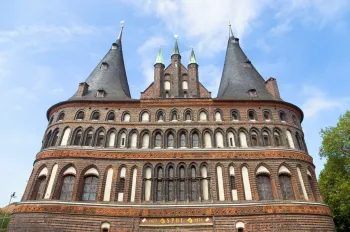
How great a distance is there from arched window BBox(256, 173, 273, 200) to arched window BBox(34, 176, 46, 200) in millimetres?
13714

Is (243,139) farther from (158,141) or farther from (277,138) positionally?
(158,141)

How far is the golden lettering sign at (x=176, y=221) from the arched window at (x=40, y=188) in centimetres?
659

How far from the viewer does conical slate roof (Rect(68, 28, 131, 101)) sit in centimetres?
1934

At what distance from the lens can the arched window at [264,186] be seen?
49.2 ft

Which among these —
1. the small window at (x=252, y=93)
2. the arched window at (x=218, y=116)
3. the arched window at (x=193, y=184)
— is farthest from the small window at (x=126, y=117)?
the small window at (x=252, y=93)

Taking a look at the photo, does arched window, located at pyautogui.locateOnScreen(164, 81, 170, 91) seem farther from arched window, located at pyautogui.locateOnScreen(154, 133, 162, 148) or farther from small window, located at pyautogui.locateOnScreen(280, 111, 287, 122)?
small window, located at pyautogui.locateOnScreen(280, 111, 287, 122)

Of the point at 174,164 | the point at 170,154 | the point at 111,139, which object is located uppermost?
the point at 111,139

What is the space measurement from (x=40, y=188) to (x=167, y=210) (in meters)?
8.52

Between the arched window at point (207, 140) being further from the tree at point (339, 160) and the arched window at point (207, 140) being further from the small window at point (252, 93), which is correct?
the tree at point (339, 160)

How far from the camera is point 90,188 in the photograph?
1541cm

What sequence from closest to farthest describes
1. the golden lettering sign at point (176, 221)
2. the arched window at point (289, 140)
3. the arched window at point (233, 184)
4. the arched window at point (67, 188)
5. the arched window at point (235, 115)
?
1. the golden lettering sign at point (176, 221)
2. the arched window at point (233, 184)
3. the arched window at point (67, 188)
4. the arched window at point (289, 140)
5. the arched window at point (235, 115)

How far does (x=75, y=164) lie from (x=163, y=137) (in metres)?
6.14

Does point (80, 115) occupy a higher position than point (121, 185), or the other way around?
point (80, 115)

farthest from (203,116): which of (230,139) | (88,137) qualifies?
(88,137)
